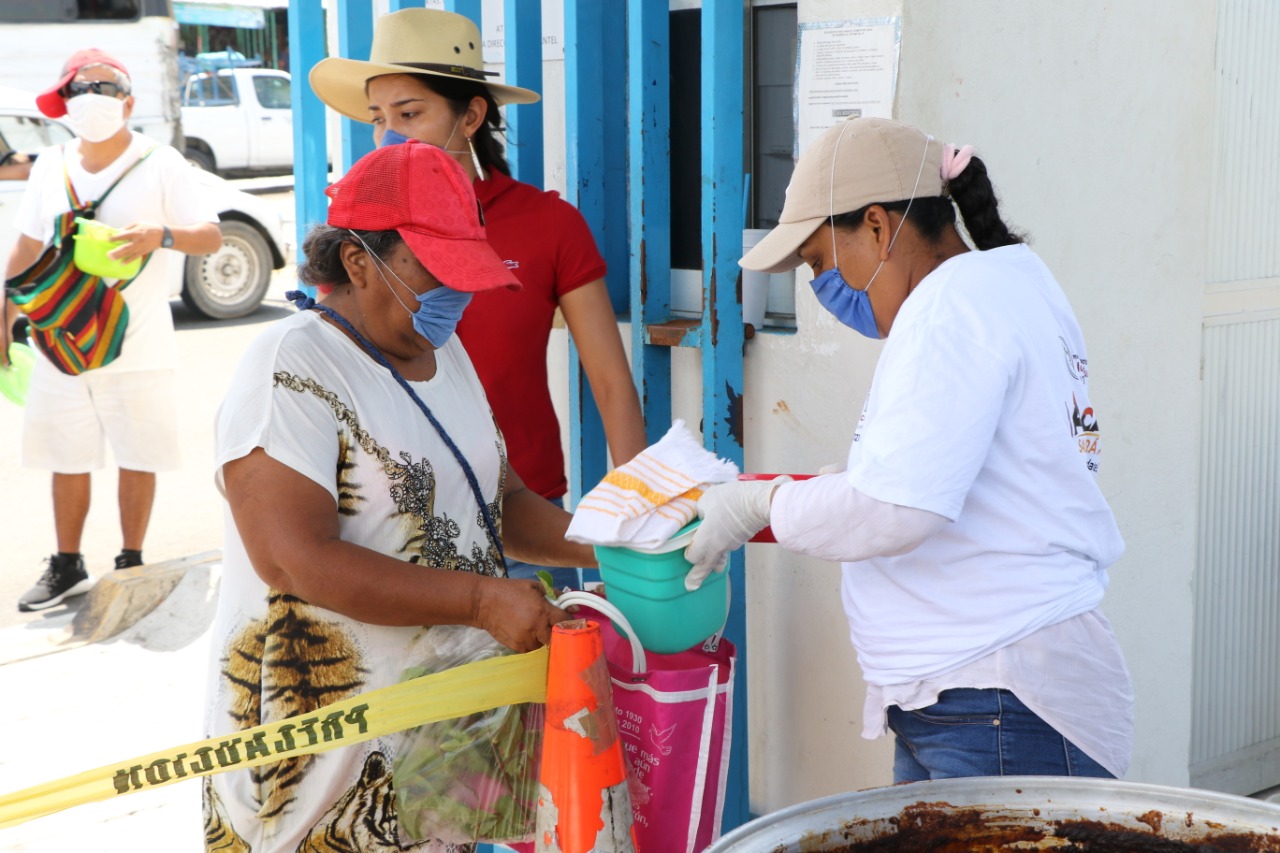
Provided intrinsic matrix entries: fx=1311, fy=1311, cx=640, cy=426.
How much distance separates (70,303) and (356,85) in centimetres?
289

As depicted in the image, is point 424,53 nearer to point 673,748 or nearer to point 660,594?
point 660,594

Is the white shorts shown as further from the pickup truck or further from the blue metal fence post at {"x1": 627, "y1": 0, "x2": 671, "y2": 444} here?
the pickup truck

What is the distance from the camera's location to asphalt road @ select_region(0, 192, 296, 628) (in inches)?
249

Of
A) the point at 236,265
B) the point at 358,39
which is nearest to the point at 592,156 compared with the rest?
the point at 358,39

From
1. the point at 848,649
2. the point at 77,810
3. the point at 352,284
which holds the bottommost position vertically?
the point at 77,810

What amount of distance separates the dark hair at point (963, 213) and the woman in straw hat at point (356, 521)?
625mm

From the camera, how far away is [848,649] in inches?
112

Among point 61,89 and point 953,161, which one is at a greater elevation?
point 61,89

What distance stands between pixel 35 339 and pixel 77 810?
224 cm

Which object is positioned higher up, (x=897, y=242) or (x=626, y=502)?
(x=897, y=242)

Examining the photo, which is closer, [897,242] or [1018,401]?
[1018,401]

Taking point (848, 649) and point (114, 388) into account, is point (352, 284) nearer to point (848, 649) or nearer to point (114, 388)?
point (848, 649)

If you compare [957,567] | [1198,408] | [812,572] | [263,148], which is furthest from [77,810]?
[263,148]

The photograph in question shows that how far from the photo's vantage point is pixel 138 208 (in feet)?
18.2
